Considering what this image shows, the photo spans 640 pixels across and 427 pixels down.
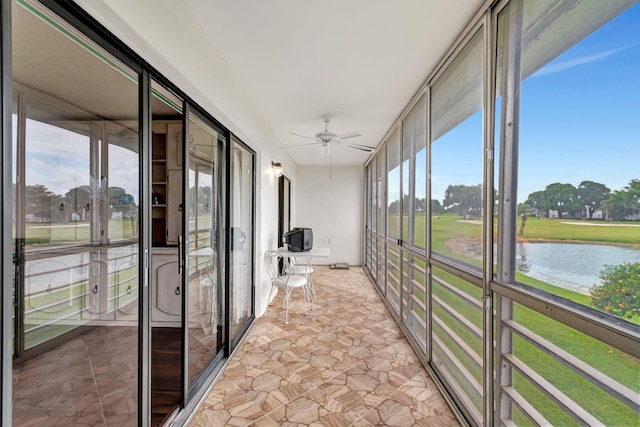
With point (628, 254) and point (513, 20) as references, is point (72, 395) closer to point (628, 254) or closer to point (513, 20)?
point (628, 254)

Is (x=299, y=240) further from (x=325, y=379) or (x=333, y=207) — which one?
(x=333, y=207)

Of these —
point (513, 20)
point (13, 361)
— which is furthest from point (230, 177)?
point (513, 20)

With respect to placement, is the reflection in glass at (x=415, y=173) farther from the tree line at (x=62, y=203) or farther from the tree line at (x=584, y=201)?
the tree line at (x=62, y=203)

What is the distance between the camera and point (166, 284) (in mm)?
2871

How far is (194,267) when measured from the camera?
214cm

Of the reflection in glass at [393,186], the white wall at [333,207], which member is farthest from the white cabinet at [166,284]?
the white wall at [333,207]

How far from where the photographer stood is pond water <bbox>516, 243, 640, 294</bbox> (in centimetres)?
94

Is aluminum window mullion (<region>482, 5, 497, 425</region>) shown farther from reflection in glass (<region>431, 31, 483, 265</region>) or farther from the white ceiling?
the white ceiling

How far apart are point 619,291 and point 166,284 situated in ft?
10.9

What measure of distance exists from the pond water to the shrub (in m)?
0.02

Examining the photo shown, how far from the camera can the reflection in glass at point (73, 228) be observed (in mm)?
946

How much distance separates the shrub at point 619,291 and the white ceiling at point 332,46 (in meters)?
1.54

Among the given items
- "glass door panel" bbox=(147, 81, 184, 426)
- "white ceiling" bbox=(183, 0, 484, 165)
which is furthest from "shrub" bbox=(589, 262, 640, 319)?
"glass door panel" bbox=(147, 81, 184, 426)

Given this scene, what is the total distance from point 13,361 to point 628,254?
2.04 metres
